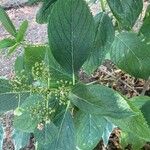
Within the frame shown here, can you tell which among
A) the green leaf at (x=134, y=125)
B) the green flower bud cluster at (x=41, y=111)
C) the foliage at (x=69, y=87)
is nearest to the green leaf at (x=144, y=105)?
the foliage at (x=69, y=87)

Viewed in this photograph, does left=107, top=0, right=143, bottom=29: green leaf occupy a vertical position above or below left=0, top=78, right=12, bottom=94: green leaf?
above

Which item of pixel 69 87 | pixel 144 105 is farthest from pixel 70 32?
pixel 144 105

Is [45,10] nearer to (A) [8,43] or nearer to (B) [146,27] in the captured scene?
(A) [8,43]

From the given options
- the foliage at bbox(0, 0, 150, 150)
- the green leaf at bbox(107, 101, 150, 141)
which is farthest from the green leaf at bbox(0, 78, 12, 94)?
the green leaf at bbox(107, 101, 150, 141)

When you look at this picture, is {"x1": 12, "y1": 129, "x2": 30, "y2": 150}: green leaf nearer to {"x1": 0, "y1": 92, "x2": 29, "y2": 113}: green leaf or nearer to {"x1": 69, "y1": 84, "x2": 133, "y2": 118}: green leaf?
{"x1": 0, "y1": 92, "x2": 29, "y2": 113}: green leaf

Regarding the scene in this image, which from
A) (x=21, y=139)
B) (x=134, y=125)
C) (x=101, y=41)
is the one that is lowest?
(x=21, y=139)

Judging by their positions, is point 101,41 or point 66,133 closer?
point 66,133
